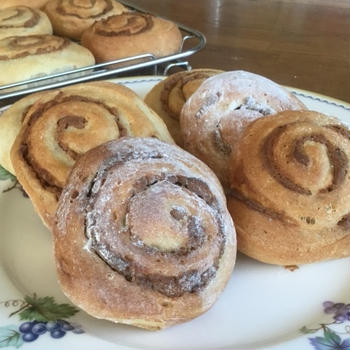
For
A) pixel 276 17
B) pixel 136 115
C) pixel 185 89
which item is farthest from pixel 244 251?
pixel 276 17

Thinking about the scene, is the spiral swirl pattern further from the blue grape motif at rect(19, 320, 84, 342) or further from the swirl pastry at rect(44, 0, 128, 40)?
the blue grape motif at rect(19, 320, 84, 342)

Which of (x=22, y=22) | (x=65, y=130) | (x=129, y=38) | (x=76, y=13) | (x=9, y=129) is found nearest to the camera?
(x=65, y=130)

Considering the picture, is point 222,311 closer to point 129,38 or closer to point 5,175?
point 5,175

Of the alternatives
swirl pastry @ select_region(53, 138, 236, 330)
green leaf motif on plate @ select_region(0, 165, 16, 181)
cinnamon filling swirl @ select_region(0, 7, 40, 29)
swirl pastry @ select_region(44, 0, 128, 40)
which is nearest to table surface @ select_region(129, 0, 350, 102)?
swirl pastry @ select_region(44, 0, 128, 40)

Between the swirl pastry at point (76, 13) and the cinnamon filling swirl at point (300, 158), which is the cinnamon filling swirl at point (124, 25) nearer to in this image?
the swirl pastry at point (76, 13)

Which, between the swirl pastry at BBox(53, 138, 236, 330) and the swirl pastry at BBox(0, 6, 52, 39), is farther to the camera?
the swirl pastry at BBox(0, 6, 52, 39)

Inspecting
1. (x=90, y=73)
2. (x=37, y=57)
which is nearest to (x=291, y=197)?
(x=90, y=73)
